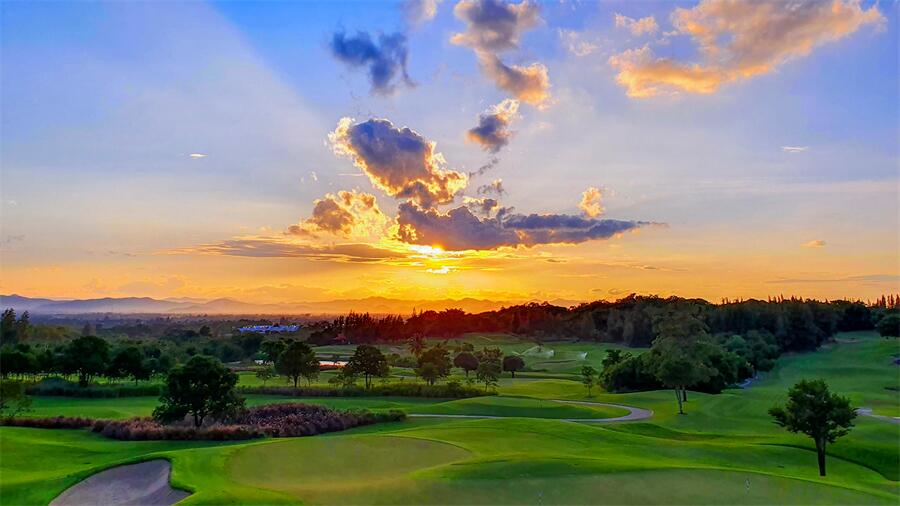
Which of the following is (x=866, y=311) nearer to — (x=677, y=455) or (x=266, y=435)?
(x=677, y=455)

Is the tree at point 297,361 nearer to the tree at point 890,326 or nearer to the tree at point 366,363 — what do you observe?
the tree at point 366,363

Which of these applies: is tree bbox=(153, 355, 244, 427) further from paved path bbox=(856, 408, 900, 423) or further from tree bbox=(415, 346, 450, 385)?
paved path bbox=(856, 408, 900, 423)

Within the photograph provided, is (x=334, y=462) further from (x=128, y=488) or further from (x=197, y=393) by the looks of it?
(x=197, y=393)

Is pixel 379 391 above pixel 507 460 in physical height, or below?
below

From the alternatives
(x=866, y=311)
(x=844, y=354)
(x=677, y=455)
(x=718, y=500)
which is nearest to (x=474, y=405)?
(x=677, y=455)

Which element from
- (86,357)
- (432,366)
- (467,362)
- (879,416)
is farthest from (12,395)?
(879,416)

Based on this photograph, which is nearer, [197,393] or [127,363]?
[197,393]
